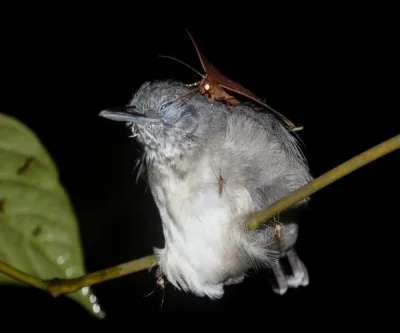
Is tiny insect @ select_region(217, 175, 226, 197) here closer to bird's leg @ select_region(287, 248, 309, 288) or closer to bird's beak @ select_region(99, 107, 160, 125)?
bird's beak @ select_region(99, 107, 160, 125)

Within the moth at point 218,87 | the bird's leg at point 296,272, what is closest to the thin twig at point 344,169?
the moth at point 218,87

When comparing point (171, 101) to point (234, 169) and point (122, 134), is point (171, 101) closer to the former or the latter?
point (234, 169)

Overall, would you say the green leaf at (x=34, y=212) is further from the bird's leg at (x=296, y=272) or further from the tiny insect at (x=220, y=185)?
the bird's leg at (x=296, y=272)

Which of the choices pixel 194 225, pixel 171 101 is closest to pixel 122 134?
pixel 171 101

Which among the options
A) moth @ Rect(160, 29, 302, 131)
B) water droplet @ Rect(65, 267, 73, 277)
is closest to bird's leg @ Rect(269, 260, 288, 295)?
moth @ Rect(160, 29, 302, 131)

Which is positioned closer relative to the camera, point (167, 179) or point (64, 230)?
point (64, 230)

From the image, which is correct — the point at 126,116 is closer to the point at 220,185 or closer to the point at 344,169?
the point at 220,185
